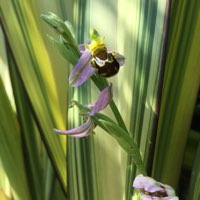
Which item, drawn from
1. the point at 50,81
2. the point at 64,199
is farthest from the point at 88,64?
the point at 64,199

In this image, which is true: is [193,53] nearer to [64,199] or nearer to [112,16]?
[112,16]

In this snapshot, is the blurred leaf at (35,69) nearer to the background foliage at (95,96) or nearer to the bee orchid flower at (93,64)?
the background foliage at (95,96)

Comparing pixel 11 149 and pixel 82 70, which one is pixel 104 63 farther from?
pixel 11 149

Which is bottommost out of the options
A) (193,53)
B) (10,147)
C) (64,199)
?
(64,199)

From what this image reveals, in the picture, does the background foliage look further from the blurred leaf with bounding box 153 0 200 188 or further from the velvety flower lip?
the velvety flower lip

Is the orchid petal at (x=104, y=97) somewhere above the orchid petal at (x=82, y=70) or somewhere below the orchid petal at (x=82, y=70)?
Result: below

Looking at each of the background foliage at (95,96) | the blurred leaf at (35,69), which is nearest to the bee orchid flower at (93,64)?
the background foliage at (95,96)

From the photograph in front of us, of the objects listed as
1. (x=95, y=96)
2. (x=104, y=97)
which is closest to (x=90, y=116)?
(x=104, y=97)

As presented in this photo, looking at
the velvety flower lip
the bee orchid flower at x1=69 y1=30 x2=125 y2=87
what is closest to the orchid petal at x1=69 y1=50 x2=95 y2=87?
the bee orchid flower at x1=69 y1=30 x2=125 y2=87
